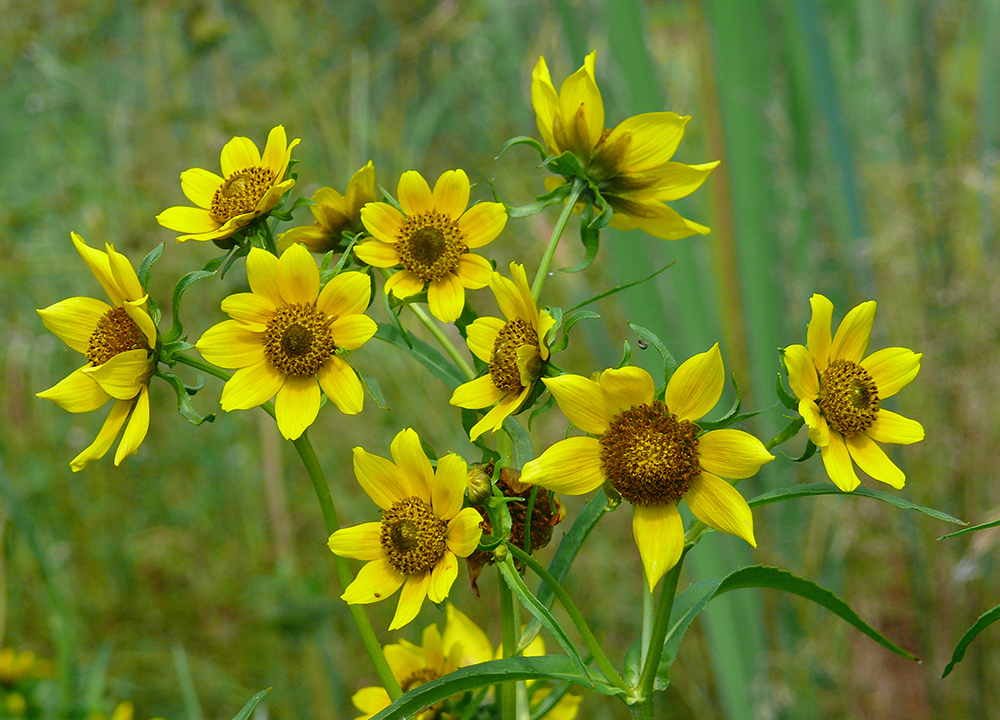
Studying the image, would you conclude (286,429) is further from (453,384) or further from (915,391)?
(915,391)

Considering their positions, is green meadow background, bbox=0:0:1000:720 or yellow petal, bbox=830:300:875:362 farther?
→ green meadow background, bbox=0:0:1000:720

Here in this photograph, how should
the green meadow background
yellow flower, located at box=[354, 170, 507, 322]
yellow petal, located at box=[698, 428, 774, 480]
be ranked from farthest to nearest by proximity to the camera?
1. the green meadow background
2. yellow flower, located at box=[354, 170, 507, 322]
3. yellow petal, located at box=[698, 428, 774, 480]

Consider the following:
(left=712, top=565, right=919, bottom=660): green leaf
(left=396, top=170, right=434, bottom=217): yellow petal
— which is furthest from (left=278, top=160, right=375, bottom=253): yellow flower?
(left=712, top=565, right=919, bottom=660): green leaf

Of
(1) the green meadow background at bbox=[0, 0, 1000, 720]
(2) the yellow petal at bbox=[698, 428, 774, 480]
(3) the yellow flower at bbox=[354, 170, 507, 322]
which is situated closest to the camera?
(2) the yellow petal at bbox=[698, 428, 774, 480]

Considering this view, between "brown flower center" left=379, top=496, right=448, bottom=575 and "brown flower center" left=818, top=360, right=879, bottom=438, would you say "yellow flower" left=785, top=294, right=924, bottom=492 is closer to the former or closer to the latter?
"brown flower center" left=818, top=360, right=879, bottom=438

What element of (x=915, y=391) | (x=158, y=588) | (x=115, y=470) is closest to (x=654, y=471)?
(x=915, y=391)

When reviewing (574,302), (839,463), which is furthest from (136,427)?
(574,302)
